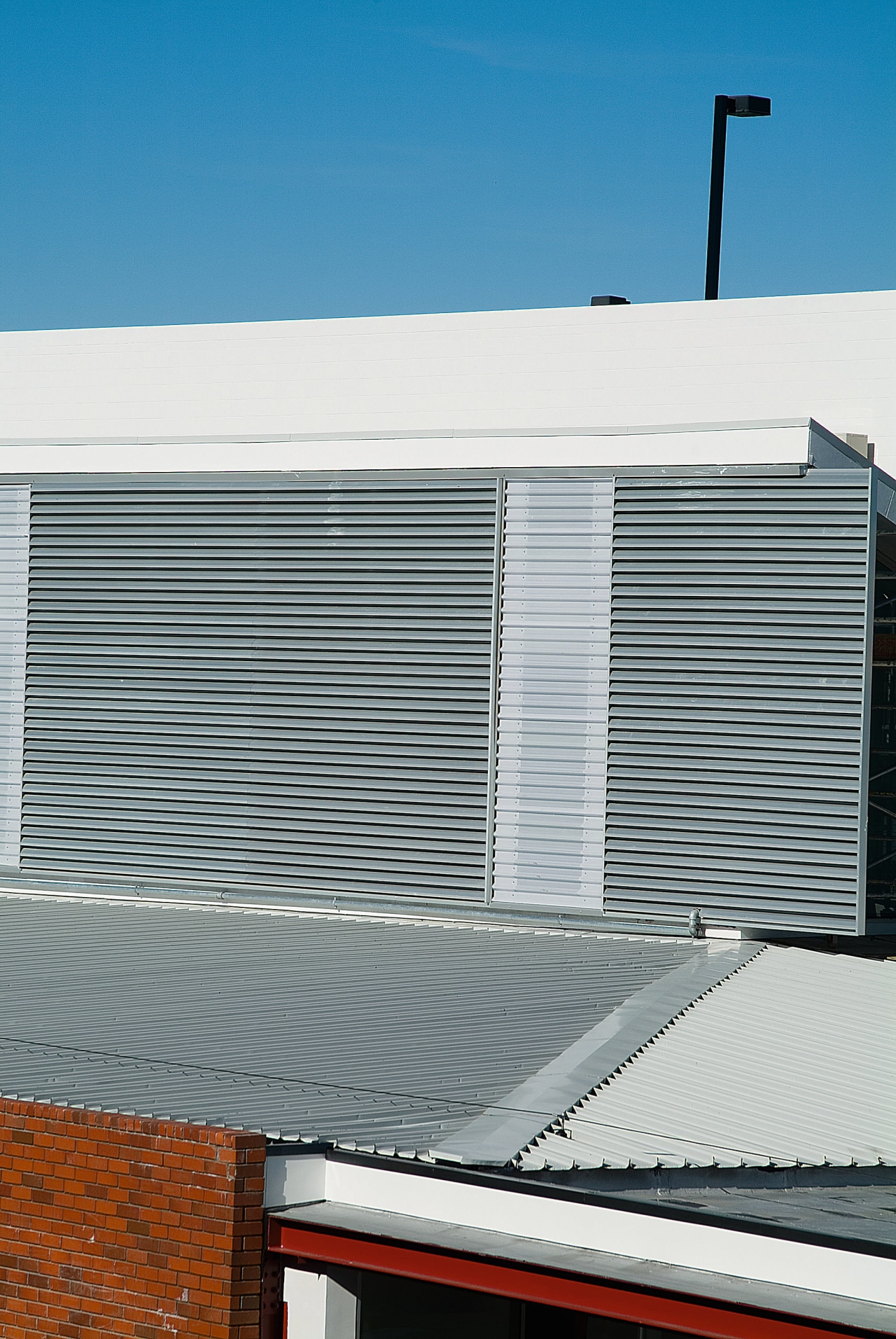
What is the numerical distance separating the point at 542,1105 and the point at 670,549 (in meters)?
6.38

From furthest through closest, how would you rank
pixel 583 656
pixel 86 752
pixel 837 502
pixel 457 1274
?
pixel 86 752 < pixel 583 656 < pixel 837 502 < pixel 457 1274

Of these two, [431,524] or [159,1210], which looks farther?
[431,524]

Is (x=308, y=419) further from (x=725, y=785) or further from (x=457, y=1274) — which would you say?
(x=457, y=1274)

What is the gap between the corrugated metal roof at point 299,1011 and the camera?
7.39 m

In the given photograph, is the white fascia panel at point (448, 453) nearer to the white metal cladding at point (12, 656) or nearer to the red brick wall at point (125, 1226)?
the white metal cladding at point (12, 656)

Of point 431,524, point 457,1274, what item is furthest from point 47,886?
point 457,1274

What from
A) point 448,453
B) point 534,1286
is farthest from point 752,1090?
point 448,453

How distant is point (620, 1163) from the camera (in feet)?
21.5

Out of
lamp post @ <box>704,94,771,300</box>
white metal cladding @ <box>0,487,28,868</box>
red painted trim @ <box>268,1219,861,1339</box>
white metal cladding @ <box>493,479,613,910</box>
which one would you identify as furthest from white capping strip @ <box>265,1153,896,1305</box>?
lamp post @ <box>704,94,771,300</box>

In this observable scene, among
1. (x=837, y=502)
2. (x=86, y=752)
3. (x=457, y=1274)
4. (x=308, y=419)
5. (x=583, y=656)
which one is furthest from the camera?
(x=308, y=419)

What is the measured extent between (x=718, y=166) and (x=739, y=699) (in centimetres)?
1774

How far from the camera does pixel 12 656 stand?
49.7 ft

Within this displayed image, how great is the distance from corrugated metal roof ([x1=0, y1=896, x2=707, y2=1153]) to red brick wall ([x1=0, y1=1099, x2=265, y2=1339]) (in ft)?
0.76

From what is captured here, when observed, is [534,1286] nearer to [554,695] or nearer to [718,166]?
[554,695]
